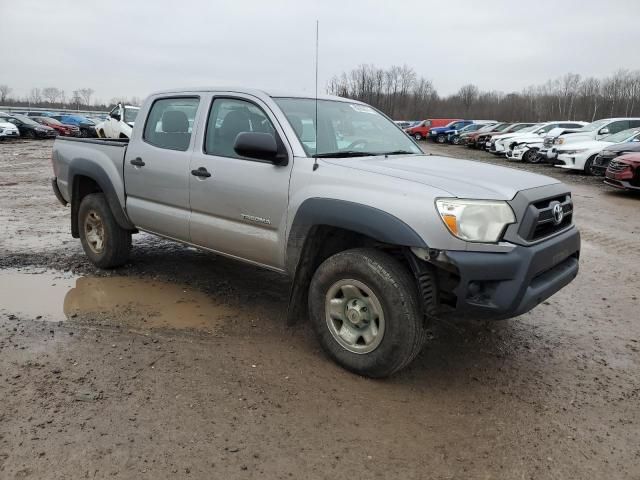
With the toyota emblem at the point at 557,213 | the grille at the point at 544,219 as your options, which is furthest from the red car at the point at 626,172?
the toyota emblem at the point at 557,213

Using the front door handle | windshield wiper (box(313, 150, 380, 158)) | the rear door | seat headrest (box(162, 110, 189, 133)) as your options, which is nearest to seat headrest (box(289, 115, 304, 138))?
windshield wiper (box(313, 150, 380, 158))

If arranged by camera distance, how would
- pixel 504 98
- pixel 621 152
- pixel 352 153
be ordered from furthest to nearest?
pixel 504 98, pixel 621 152, pixel 352 153

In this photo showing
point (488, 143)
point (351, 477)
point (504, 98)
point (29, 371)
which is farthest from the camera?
point (504, 98)

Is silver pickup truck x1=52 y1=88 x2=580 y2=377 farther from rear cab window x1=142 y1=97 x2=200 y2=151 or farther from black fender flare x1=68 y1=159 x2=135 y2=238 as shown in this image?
black fender flare x1=68 y1=159 x2=135 y2=238

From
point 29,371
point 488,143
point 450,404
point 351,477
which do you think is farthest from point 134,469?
point 488,143

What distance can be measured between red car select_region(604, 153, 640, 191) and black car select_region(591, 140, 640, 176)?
159cm

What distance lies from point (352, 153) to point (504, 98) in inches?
3884

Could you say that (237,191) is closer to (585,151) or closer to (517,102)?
(585,151)

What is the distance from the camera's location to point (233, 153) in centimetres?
416

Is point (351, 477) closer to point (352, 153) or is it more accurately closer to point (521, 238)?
point (521, 238)

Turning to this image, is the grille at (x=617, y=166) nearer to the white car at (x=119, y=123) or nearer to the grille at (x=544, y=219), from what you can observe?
the grille at (x=544, y=219)

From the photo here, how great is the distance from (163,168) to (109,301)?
1.33 m

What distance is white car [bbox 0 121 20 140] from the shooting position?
2702cm

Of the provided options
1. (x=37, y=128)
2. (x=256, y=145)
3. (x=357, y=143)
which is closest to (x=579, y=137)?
(x=357, y=143)
